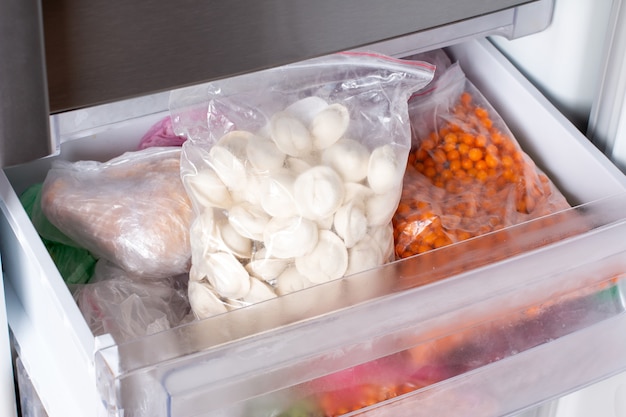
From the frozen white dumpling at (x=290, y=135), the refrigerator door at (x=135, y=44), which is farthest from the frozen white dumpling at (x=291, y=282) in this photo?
the refrigerator door at (x=135, y=44)

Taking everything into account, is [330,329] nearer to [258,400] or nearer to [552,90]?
[258,400]

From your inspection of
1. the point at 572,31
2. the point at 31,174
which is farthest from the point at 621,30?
the point at 31,174

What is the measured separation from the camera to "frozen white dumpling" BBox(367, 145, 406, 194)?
81 cm

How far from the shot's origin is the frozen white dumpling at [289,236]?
0.78 metres

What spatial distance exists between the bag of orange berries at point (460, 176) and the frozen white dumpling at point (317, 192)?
5.6 inches

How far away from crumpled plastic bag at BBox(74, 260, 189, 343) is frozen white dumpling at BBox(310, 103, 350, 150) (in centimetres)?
21

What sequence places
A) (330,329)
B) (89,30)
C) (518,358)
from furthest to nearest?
(518,358)
(330,329)
(89,30)

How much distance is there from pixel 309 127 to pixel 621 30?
30 cm

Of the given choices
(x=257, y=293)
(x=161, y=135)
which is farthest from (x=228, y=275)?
(x=161, y=135)

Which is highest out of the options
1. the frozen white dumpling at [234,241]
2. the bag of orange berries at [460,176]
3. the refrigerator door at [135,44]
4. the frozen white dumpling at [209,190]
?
the refrigerator door at [135,44]

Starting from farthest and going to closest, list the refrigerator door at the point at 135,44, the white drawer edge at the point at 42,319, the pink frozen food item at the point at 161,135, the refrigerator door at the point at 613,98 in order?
the pink frozen food item at the point at 161,135 → the refrigerator door at the point at 613,98 → the white drawer edge at the point at 42,319 → the refrigerator door at the point at 135,44

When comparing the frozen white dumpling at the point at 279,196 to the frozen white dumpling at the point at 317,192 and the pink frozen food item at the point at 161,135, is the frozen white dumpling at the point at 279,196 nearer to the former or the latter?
the frozen white dumpling at the point at 317,192

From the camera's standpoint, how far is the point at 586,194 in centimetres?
93

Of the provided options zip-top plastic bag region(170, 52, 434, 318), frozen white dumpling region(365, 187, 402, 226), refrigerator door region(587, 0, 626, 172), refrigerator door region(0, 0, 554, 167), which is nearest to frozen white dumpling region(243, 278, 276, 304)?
zip-top plastic bag region(170, 52, 434, 318)
